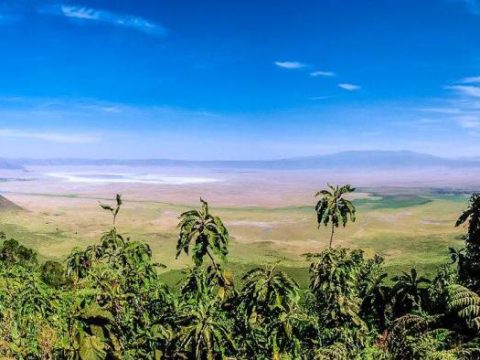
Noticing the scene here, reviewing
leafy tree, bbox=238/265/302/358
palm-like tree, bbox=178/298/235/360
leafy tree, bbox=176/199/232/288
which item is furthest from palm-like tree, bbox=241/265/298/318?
leafy tree, bbox=176/199/232/288

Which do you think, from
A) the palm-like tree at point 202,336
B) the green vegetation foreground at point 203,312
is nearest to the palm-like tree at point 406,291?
the green vegetation foreground at point 203,312

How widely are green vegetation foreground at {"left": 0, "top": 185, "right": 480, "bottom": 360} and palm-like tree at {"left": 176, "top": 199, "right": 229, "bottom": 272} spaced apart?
1.3 inches

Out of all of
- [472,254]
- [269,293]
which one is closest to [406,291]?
[269,293]

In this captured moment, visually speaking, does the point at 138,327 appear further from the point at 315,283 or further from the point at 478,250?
the point at 478,250

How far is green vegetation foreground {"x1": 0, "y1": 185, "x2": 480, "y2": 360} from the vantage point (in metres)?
11.4

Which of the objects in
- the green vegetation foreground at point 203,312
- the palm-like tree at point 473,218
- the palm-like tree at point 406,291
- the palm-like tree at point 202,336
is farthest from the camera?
the palm-like tree at point 473,218

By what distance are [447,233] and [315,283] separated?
152004 millimetres

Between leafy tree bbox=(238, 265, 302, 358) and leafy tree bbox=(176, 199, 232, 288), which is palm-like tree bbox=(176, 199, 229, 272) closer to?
leafy tree bbox=(176, 199, 232, 288)

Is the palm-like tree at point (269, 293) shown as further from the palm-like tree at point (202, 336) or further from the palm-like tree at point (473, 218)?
the palm-like tree at point (473, 218)

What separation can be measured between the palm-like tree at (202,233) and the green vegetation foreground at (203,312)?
0.03 meters

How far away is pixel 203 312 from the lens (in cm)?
1146

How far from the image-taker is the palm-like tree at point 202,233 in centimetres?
1534

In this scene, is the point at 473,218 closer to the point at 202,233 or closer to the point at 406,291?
the point at 406,291

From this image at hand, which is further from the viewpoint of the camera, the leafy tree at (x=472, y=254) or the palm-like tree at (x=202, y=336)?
the leafy tree at (x=472, y=254)
